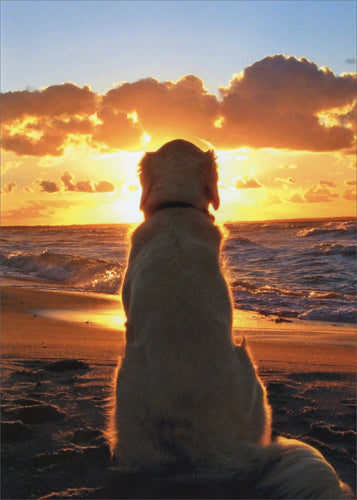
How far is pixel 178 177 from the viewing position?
13.3 feet

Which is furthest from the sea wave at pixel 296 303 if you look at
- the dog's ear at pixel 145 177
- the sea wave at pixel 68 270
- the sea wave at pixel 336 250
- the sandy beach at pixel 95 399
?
the sea wave at pixel 336 250

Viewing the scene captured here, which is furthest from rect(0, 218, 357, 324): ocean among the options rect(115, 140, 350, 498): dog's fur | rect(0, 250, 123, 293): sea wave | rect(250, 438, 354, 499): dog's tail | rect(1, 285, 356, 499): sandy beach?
rect(250, 438, 354, 499): dog's tail

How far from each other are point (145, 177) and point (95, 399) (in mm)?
1959

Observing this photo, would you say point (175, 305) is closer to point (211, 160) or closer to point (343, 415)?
point (211, 160)

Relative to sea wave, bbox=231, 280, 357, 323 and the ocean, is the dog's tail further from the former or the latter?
sea wave, bbox=231, 280, 357, 323

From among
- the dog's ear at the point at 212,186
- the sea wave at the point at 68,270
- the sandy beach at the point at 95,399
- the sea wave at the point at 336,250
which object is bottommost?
the sandy beach at the point at 95,399

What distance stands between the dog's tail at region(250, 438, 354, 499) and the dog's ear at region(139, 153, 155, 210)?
88.1 inches

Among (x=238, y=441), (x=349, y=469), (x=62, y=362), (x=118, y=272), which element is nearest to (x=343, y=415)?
(x=349, y=469)

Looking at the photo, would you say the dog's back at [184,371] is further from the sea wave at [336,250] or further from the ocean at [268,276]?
the sea wave at [336,250]

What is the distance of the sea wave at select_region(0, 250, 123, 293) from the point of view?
14.9m

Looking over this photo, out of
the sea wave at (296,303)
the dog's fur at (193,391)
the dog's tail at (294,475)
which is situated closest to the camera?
the dog's tail at (294,475)

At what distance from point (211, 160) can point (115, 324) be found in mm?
4933

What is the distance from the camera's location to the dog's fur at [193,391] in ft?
8.16

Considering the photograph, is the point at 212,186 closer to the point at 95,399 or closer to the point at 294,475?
the point at 95,399
